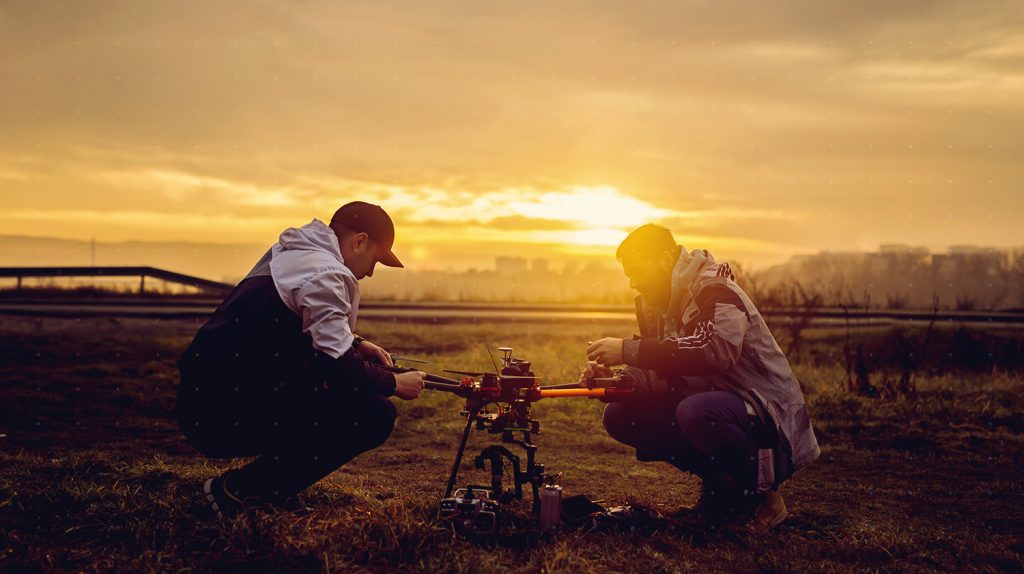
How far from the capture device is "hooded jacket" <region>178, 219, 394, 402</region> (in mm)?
4102

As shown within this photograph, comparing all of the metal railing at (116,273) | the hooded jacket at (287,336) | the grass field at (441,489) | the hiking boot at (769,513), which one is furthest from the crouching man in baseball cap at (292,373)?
the metal railing at (116,273)

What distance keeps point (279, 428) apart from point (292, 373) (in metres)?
0.35

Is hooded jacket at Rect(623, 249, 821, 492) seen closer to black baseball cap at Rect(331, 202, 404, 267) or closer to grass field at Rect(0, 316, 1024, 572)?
grass field at Rect(0, 316, 1024, 572)

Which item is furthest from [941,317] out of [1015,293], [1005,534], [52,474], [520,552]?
[52,474]

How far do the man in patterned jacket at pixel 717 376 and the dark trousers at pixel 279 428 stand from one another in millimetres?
1500

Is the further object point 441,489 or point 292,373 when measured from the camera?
point 441,489

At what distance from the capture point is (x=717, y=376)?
4957 millimetres

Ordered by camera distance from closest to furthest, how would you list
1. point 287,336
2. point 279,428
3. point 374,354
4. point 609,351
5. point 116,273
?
point 287,336
point 279,428
point 609,351
point 374,354
point 116,273

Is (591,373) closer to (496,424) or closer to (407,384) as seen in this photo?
(496,424)

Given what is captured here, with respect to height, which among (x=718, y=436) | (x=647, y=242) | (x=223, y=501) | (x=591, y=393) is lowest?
(x=223, y=501)

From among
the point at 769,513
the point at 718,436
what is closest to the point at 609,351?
the point at 718,436

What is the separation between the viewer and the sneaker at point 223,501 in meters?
4.52

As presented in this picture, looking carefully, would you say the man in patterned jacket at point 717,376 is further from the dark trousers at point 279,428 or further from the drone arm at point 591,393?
the dark trousers at point 279,428

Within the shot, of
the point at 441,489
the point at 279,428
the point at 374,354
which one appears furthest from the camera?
the point at 441,489
